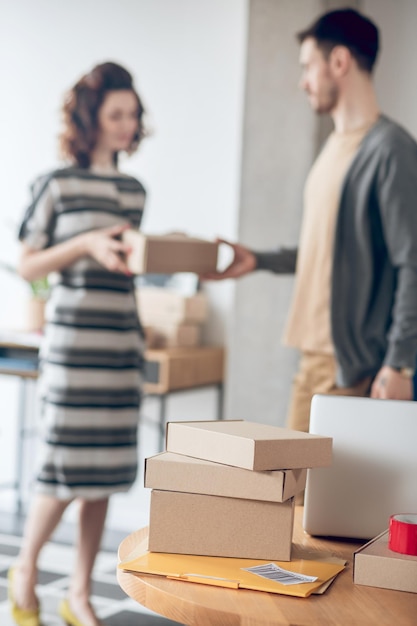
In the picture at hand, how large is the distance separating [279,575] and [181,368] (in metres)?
2.70

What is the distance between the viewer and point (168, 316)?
412 cm

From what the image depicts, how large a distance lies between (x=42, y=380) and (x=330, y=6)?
1.83m

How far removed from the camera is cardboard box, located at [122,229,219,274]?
2738 millimetres

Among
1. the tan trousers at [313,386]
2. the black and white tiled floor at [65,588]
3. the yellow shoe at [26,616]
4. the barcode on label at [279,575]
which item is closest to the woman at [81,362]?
the yellow shoe at [26,616]

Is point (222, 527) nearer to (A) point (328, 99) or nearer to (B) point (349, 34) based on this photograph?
(A) point (328, 99)

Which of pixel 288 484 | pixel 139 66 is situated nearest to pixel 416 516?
pixel 288 484

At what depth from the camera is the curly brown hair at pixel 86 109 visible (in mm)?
2988

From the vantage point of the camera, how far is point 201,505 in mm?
1312

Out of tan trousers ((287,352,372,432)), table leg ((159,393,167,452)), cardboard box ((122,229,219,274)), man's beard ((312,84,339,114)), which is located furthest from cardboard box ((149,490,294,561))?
table leg ((159,393,167,452))

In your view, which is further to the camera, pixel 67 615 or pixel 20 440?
pixel 20 440

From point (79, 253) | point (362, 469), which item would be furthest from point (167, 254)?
point (362, 469)

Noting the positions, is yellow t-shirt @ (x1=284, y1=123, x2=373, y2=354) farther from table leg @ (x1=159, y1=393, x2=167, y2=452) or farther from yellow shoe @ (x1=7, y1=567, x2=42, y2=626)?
yellow shoe @ (x1=7, y1=567, x2=42, y2=626)

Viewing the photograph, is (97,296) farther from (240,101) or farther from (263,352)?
(240,101)

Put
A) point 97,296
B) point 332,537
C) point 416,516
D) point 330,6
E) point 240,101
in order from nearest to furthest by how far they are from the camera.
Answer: point 416,516, point 332,537, point 97,296, point 330,6, point 240,101
